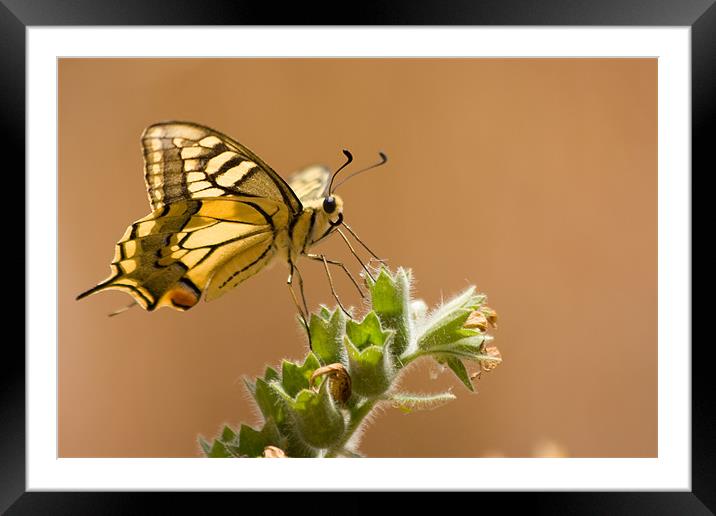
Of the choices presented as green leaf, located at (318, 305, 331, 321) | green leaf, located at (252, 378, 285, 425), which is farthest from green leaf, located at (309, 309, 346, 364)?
green leaf, located at (252, 378, 285, 425)

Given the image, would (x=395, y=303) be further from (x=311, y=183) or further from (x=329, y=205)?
(x=311, y=183)

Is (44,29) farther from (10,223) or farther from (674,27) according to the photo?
(674,27)

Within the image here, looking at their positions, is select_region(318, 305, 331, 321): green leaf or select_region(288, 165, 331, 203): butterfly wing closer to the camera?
select_region(318, 305, 331, 321): green leaf

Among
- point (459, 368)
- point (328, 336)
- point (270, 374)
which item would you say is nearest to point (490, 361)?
point (459, 368)

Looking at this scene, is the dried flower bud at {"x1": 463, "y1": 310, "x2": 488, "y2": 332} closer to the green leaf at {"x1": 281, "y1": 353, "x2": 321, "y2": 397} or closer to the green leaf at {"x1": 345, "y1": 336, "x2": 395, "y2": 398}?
the green leaf at {"x1": 345, "y1": 336, "x2": 395, "y2": 398}

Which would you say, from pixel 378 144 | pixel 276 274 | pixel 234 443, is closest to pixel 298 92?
pixel 378 144

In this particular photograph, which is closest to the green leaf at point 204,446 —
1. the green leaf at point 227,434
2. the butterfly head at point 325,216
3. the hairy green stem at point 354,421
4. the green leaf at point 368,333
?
the green leaf at point 227,434
